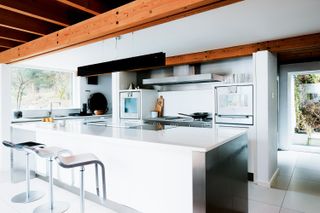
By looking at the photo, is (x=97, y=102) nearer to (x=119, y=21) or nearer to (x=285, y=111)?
(x=119, y=21)

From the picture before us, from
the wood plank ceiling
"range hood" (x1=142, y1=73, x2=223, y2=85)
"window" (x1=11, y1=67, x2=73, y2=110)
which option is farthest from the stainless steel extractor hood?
"window" (x1=11, y1=67, x2=73, y2=110)

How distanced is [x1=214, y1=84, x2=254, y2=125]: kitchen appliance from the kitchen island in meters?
1.27

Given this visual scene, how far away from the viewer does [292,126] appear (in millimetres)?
5512

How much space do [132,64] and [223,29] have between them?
1.41 meters

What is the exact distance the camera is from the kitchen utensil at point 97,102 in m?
6.53

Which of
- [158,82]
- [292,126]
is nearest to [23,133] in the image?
[158,82]

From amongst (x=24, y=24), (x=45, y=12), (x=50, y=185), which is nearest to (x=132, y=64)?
(x=45, y=12)

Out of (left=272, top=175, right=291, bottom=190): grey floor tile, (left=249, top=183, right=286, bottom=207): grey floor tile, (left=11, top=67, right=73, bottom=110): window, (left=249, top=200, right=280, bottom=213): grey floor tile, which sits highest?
(left=11, top=67, right=73, bottom=110): window

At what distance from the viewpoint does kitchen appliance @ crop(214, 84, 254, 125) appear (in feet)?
11.7

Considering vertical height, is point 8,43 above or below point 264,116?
above

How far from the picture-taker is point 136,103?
5102mm

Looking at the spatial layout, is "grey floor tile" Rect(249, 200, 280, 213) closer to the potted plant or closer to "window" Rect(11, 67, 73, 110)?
the potted plant

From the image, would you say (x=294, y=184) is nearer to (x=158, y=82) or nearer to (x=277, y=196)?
(x=277, y=196)

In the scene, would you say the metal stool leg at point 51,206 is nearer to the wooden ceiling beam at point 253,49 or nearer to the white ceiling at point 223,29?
the white ceiling at point 223,29
